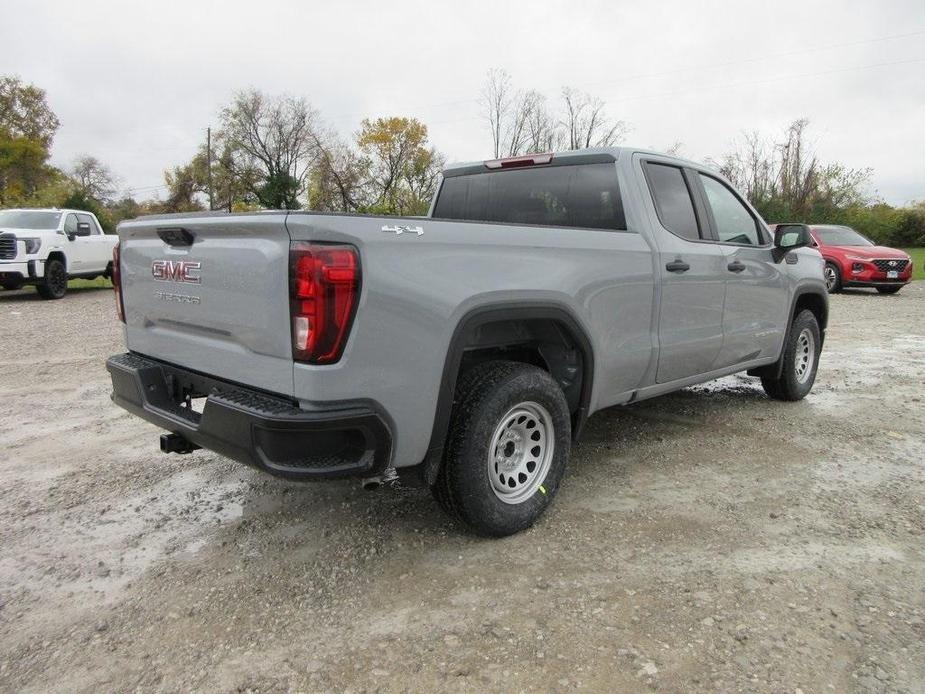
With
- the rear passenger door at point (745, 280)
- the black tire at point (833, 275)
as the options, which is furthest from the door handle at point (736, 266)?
the black tire at point (833, 275)

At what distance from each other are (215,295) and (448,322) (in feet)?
3.16

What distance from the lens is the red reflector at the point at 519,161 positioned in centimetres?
413

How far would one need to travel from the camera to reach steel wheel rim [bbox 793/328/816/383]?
573 centimetres

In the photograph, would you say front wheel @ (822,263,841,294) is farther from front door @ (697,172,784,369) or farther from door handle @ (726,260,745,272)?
door handle @ (726,260,745,272)

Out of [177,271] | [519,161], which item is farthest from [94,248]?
[177,271]

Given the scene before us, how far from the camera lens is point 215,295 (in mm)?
2730

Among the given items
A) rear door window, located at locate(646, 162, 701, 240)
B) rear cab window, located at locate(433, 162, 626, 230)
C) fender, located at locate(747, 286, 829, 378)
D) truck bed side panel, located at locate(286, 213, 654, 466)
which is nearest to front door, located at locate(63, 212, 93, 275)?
rear cab window, located at locate(433, 162, 626, 230)

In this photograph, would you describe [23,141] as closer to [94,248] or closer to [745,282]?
[94,248]

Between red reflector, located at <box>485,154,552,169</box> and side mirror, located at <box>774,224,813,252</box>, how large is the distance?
202cm

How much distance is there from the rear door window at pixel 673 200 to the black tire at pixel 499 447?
151cm

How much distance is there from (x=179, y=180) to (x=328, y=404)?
208 ft

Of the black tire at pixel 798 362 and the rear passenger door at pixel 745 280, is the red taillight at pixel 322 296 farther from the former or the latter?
the black tire at pixel 798 362

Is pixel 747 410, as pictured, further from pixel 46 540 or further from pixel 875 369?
pixel 46 540

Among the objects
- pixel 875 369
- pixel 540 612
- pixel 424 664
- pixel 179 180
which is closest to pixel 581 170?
pixel 540 612
